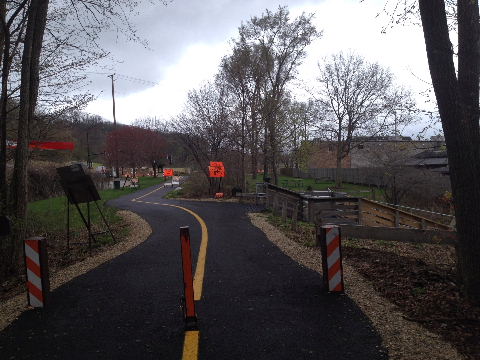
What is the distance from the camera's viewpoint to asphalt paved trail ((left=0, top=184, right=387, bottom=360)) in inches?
168

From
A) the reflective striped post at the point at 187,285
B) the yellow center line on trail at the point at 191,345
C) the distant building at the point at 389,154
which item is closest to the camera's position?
the yellow center line on trail at the point at 191,345

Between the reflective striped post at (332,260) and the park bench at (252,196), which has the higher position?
the reflective striped post at (332,260)

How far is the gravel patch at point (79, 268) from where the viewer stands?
18.8 ft

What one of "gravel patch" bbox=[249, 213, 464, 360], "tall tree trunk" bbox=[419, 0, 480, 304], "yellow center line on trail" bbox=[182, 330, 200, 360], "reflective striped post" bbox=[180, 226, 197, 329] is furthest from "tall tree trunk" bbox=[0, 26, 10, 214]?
"tall tree trunk" bbox=[419, 0, 480, 304]

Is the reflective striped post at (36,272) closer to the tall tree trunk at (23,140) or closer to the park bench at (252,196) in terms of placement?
the tall tree trunk at (23,140)

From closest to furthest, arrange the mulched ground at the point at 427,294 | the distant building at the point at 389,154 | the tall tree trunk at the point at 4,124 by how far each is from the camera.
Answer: the mulched ground at the point at 427,294
the tall tree trunk at the point at 4,124
the distant building at the point at 389,154

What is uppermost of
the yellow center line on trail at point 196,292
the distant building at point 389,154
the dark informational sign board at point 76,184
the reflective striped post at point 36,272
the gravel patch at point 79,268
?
the distant building at point 389,154

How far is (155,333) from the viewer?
4.72 metres

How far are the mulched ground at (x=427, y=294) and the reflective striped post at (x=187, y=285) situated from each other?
245 cm

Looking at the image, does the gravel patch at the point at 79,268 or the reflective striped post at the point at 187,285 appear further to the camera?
the gravel patch at the point at 79,268

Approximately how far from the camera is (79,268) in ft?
27.3

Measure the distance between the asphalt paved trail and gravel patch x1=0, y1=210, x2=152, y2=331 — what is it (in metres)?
0.22

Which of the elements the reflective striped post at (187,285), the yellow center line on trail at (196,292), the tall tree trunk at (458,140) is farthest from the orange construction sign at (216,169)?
the reflective striped post at (187,285)

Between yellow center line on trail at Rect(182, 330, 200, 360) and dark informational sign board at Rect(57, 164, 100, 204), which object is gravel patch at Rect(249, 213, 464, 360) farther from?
dark informational sign board at Rect(57, 164, 100, 204)
